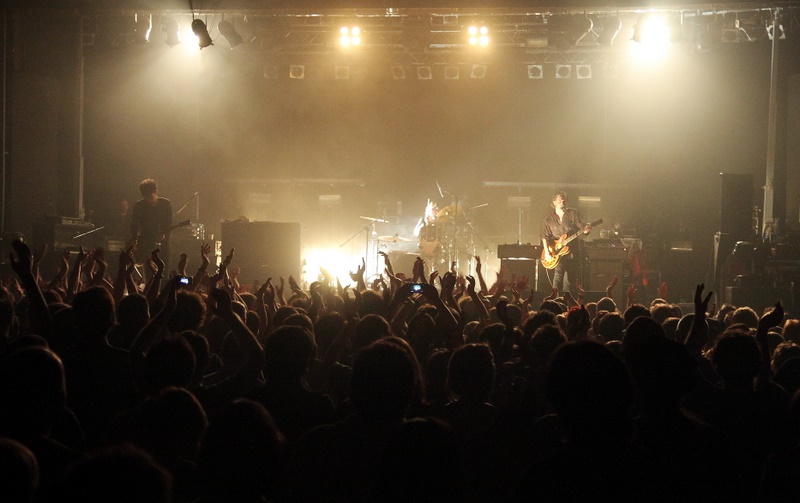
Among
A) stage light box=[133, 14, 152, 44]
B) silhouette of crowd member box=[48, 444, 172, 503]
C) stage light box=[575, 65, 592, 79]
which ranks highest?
stage light box=[133, 14, 152, 44]

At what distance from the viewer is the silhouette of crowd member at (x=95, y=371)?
326 centimetres

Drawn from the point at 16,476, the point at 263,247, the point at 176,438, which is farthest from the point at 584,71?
the point at 16,476

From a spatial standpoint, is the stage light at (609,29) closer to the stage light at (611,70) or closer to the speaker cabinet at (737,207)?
the stage light at (611,70)

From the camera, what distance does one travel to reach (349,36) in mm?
16391

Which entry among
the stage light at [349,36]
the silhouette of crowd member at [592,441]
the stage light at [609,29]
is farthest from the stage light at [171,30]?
the silhouette of crowd member at [592,441]

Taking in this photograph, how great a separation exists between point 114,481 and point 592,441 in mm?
1103

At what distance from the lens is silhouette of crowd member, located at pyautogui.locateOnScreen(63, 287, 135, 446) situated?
3.26 m

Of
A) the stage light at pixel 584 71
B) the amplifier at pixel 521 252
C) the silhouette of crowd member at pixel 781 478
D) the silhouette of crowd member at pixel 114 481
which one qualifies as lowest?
the silhouette of crowd member at pixel 781 478

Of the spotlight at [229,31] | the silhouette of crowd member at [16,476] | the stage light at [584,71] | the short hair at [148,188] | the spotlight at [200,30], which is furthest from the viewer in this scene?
the stage light at [584,71]

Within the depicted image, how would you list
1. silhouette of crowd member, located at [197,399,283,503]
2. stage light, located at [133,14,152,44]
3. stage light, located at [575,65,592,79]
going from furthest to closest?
stage light, located at [575,65,592,79]
stage light, located at [133,14,152,44]
silhouette of crowd member, located at [197,399,283,503]

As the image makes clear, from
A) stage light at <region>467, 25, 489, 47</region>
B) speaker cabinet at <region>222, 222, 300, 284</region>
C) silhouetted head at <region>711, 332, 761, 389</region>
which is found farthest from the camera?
stage light at <region>467, 25, 489, 47</region>

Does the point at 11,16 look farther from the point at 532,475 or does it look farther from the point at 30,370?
the point at 532,475

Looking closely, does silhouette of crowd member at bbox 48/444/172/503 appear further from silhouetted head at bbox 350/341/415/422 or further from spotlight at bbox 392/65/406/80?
spotlight at bbox 392/65/406/80

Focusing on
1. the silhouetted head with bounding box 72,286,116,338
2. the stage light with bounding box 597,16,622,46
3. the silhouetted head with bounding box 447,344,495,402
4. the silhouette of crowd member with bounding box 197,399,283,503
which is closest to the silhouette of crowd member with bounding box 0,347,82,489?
the silhouette of crowd member with bounding box 197,399,283,503
